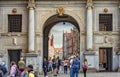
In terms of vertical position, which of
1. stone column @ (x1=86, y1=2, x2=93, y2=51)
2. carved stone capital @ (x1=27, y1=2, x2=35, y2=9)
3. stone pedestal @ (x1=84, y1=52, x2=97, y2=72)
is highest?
carved stone capital @ (x1=27, y1=2, x2=35, y2=9)

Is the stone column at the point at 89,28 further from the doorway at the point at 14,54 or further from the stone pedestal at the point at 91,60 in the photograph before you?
the doorway at the point at 14,54

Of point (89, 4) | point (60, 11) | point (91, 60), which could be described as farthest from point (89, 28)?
point (60, 11)

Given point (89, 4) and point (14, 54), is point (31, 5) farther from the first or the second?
point (14, 54)

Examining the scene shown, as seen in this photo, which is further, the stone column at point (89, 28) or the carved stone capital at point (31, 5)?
the carved stone capital at point (31, 5)

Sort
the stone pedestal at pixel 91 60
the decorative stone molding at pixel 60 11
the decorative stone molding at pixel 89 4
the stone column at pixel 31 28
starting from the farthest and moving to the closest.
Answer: the decorative stone molding at pixel 60 11 → the decorative stone molding at pixel 89 4 → the stone column at pixel 31 28 → the stone pedestal at pixel 91 60

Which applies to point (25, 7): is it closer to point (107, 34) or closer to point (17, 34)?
point (17, 34)

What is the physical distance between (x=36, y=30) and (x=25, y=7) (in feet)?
9.37

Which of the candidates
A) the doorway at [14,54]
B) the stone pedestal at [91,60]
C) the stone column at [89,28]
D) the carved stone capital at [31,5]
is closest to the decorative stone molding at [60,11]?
the carved stone capital at [31,5]

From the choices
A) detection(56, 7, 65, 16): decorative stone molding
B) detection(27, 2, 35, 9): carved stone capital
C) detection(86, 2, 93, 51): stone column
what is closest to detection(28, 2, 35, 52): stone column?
detection(27, 2, 35, 9): carved stone capital

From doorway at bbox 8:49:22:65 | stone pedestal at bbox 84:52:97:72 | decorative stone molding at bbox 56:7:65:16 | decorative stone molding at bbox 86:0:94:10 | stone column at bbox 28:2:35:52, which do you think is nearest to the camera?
stone pedestal at bbox 84:52:97:72

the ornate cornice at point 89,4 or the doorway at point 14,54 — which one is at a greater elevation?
the ornate cornice at point 89,4

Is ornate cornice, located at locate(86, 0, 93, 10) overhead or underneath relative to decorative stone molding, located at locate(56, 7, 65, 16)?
→ overhead

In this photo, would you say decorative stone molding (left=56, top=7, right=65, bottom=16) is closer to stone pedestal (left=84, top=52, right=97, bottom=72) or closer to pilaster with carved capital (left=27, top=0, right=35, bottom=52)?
pilaster with carved capital (left=27, top=0, right=35, bottom=52)

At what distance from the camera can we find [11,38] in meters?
49.3
